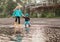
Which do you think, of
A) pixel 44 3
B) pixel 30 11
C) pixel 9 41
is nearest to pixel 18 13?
pixel 9 41

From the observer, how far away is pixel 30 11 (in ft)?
123

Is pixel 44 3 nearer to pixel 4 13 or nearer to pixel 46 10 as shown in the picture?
pixel 46 10

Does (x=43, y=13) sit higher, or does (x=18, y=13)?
(x=18, y=13)

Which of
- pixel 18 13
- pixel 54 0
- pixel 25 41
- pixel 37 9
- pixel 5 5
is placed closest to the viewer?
pixel 25 41

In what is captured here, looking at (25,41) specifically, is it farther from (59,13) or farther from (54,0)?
Result: (54,0)

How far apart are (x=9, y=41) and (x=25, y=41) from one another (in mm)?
694

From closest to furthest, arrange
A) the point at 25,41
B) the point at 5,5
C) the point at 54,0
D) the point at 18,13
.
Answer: the point at 25,41 < the point at 18,13 < the point at 54,0 < the point at 5,5

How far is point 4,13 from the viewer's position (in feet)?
135

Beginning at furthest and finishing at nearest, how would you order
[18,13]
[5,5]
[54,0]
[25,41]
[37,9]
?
[5,5], [54,0], [37,9], [18,13], [25,41]

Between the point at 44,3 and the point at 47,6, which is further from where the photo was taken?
the point at 44,3

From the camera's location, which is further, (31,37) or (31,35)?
(31,35)

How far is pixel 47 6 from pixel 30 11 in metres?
2.52

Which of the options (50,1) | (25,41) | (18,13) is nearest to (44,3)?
(50,1)

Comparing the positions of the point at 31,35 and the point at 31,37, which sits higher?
the point at 31,37
